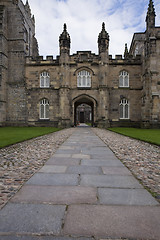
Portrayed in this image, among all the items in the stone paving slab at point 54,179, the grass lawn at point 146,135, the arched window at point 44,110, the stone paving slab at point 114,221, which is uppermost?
the arched window at point 44,110

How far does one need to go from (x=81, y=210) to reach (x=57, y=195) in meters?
0.58

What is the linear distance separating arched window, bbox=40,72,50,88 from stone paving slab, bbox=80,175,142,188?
20.4 m

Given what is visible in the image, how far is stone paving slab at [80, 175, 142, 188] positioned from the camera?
9.75ft

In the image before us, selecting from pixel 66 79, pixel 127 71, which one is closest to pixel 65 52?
pixel 66 79

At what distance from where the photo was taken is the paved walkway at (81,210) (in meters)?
1.65

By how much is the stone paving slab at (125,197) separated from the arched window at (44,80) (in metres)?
21.1

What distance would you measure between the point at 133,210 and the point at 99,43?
2211 centimetres

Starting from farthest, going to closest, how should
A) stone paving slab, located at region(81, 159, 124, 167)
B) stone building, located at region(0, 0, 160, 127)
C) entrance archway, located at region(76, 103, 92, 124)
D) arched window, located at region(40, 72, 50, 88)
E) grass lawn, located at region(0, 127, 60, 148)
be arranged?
entrance archway, located at region(76, 103, 92, 124)
arched window, located at region(40, 72, 50, 88)
stone building, located at region(0, 0, 160, 127)
grass lawn, located at region(0, 127, 60, 148)
stone paving slab, located at region(81, 159, 124, 167)

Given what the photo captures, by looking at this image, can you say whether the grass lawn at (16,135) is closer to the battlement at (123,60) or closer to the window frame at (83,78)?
the window frame at (83,78)

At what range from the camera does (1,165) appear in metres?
4.23

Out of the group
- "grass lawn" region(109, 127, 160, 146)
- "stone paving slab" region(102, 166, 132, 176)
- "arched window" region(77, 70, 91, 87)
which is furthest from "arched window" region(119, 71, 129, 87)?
"stone paving slab" region(102, 166, 132, 176)

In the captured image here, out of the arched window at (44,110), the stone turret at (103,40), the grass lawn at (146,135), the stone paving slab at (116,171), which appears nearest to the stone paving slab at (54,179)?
the stone paving slab at (116,171)

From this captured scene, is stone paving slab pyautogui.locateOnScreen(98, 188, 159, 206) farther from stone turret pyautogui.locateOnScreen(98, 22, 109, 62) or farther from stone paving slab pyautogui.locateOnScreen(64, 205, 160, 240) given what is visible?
stone turret pyautogui.locateOnScreen(98, 22, 109, 62)

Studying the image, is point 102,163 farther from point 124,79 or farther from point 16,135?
point 124,79
